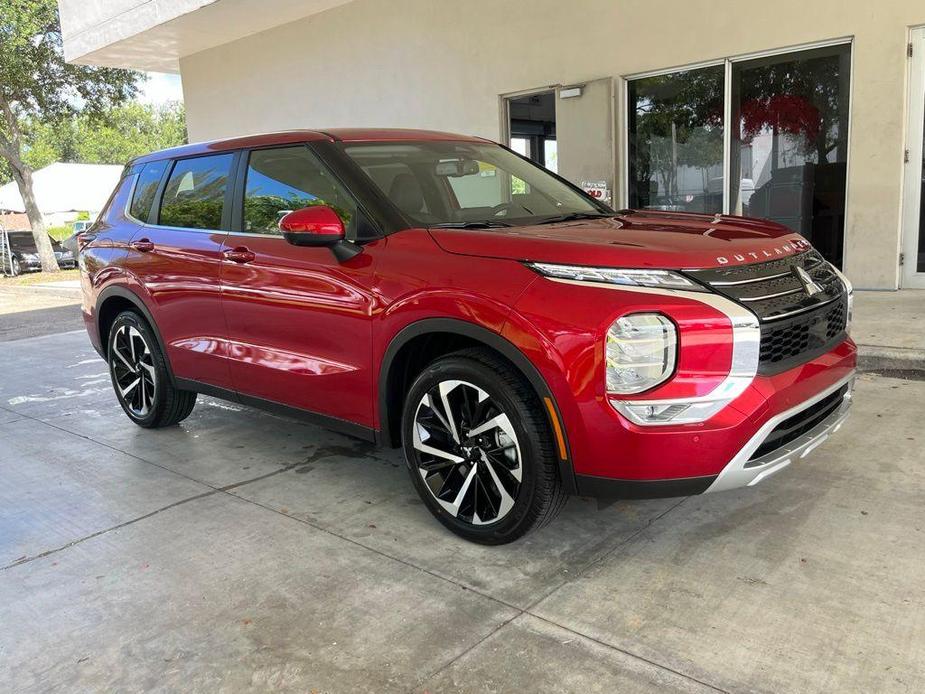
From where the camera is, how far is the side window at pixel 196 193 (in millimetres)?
4465

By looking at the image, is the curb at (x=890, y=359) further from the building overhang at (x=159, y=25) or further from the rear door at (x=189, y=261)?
the building overhang at (x=159, y=25)

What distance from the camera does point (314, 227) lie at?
3.45 m

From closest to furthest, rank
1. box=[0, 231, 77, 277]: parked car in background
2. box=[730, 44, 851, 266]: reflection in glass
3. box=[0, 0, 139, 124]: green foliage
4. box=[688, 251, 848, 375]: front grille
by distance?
1. box=[688, 251, 848, 375]: front grille
2. box=[730, 44, 851, 266]: reflection in glass
3. box=[0, 0, 139, 124]: green foliage
4. box=[0, 231, 77, 277]: parked car in background

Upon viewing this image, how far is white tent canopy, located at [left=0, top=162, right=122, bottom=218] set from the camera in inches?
1369

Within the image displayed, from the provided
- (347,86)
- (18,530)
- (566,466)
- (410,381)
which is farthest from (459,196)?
(347,86)

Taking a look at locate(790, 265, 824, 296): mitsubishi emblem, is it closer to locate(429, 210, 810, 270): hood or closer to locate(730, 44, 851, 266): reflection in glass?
locate(429, 210, 810, 270): hood

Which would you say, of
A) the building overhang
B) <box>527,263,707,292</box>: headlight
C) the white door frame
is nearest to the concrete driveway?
<box>527,263,707,292</box>: headlight

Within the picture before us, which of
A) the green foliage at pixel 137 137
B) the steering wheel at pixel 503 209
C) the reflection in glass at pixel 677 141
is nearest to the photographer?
the steering wheel at pixel 503 209

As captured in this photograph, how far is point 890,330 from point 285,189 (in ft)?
17.2

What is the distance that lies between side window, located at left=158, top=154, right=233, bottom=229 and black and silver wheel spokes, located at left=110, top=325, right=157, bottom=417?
2.91 feet

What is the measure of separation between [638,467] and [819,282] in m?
1.26

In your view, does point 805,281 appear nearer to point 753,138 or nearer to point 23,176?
point 753,138

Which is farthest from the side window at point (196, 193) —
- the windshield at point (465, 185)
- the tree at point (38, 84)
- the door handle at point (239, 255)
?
the tree at point (38, 84)

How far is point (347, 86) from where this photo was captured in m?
13.1
